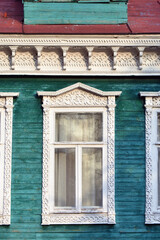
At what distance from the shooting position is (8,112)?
966 centimetres

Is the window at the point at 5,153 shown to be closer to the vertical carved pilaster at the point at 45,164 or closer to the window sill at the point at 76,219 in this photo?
the vertical carved pilaster at the point at 45,164

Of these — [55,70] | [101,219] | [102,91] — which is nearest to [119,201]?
[101,219]

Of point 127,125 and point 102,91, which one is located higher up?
point 102,91

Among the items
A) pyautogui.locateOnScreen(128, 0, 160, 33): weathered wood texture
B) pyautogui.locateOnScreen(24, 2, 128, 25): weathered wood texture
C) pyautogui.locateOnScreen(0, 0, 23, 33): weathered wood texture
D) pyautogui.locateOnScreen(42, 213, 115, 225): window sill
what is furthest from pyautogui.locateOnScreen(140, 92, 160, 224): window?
pyautogui.locateOnScreen(0, 0, 23, 33): weathered wood texture

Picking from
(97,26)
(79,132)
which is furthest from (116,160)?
(97,26)

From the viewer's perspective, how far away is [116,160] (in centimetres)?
965

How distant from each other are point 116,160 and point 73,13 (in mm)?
2933

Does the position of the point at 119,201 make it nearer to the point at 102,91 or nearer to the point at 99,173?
the point at 99,173

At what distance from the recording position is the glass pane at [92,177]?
9680mm

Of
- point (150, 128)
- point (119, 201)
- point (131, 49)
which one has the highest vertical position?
point (131, 49)

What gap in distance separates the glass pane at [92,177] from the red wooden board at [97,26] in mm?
2240

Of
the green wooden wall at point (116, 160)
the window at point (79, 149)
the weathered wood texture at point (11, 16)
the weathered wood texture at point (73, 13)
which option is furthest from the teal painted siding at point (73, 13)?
the window at point (79, 149)

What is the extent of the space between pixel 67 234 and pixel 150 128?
244 cm

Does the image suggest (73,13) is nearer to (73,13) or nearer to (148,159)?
(73,13)
